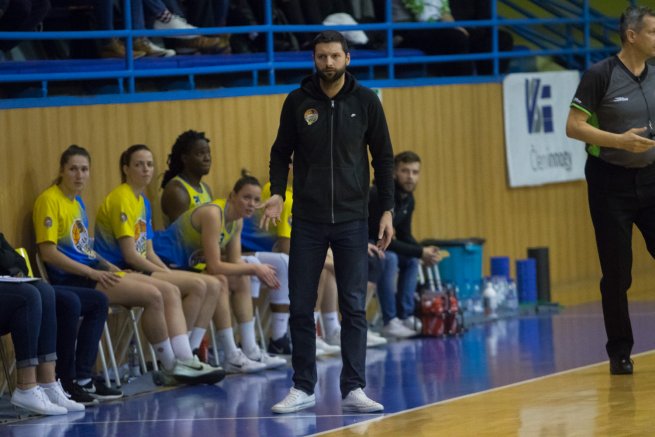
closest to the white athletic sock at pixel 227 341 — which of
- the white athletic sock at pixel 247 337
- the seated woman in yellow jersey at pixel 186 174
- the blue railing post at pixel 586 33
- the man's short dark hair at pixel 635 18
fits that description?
the white athletic sock at pixel 247 337

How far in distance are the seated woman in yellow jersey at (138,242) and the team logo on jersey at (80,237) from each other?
0.90ft

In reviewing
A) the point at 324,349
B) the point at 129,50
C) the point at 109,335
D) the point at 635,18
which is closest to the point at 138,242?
the point at 109,335

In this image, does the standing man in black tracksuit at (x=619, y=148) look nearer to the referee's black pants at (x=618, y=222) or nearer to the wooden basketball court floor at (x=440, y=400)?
the referee's black pants at (x=618, y=222)

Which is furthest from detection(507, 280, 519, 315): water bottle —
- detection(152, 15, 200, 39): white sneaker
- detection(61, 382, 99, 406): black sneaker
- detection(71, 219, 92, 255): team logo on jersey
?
detection(61, 382, 99, 406): black sneaker

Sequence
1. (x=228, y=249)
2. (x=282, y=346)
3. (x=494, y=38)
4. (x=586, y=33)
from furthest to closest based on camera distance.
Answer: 1. (x=586, y=33)
2. (x=494, y=38)
3. (x=282, y=346)
4. (x=228, y=249)

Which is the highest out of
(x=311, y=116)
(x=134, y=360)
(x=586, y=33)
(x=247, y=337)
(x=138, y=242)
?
(x=586, y=33)

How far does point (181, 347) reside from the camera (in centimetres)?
932

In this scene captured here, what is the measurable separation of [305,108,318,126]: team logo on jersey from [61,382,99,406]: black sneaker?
87.7 inches

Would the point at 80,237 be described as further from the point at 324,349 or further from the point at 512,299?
the point at 512,299

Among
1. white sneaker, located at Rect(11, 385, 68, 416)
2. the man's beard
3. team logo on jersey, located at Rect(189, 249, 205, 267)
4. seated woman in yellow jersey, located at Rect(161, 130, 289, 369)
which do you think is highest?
the man's beard

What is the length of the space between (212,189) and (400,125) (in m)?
2.56

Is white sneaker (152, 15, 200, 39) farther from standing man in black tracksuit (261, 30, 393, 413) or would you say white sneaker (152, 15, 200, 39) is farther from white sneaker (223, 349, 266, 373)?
standing man in black tracksuit (261, 30, 393, 413)

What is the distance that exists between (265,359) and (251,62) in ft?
10.1

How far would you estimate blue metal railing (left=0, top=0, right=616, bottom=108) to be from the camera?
1034 cm
